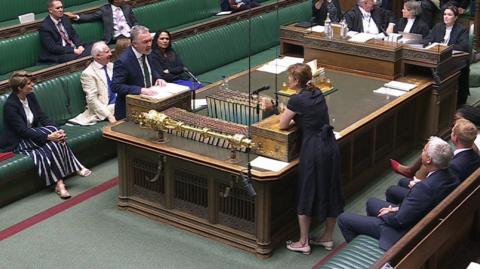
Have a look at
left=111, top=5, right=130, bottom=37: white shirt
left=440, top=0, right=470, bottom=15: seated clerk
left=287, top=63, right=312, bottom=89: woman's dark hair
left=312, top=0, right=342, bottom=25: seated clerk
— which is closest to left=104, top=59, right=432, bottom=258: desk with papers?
left=287, top=63, right=312, bottom=89: woman's dark hair

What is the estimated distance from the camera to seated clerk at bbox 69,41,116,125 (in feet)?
24.3

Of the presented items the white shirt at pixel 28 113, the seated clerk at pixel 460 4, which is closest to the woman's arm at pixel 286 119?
the white shirt at pixel 28 113

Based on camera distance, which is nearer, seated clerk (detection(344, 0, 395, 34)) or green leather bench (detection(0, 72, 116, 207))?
green leather bench (detection(0, 72, 116, 207))

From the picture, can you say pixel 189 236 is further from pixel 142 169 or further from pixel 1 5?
pixel 1 5

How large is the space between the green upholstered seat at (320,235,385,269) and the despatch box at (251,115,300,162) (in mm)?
834

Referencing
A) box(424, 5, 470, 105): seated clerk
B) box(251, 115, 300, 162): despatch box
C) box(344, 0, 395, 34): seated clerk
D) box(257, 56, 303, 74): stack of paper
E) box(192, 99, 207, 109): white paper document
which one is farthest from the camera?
box(344, 0, 395, 34): seated clerk

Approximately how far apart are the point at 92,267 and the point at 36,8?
5.01 meters

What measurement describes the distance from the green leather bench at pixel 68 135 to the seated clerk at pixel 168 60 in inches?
34.6

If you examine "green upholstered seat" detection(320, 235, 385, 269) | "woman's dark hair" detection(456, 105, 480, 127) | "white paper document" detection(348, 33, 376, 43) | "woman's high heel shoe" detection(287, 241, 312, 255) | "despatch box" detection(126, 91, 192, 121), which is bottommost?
"woman's high heel shoe" detection(287, 241, 312, 255)

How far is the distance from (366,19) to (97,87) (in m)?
3.16

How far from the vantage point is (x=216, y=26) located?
30.9ft

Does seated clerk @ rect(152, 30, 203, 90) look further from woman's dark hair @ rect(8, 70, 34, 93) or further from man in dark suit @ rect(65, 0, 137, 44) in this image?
woman's dark hair @ rect(8, 70, 34, 93)

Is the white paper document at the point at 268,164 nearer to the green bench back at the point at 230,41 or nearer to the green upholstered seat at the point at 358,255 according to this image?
the green upholstered seat at the point at 358,255

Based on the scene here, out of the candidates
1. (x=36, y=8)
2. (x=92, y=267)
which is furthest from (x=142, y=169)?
(x=36, y=8)
